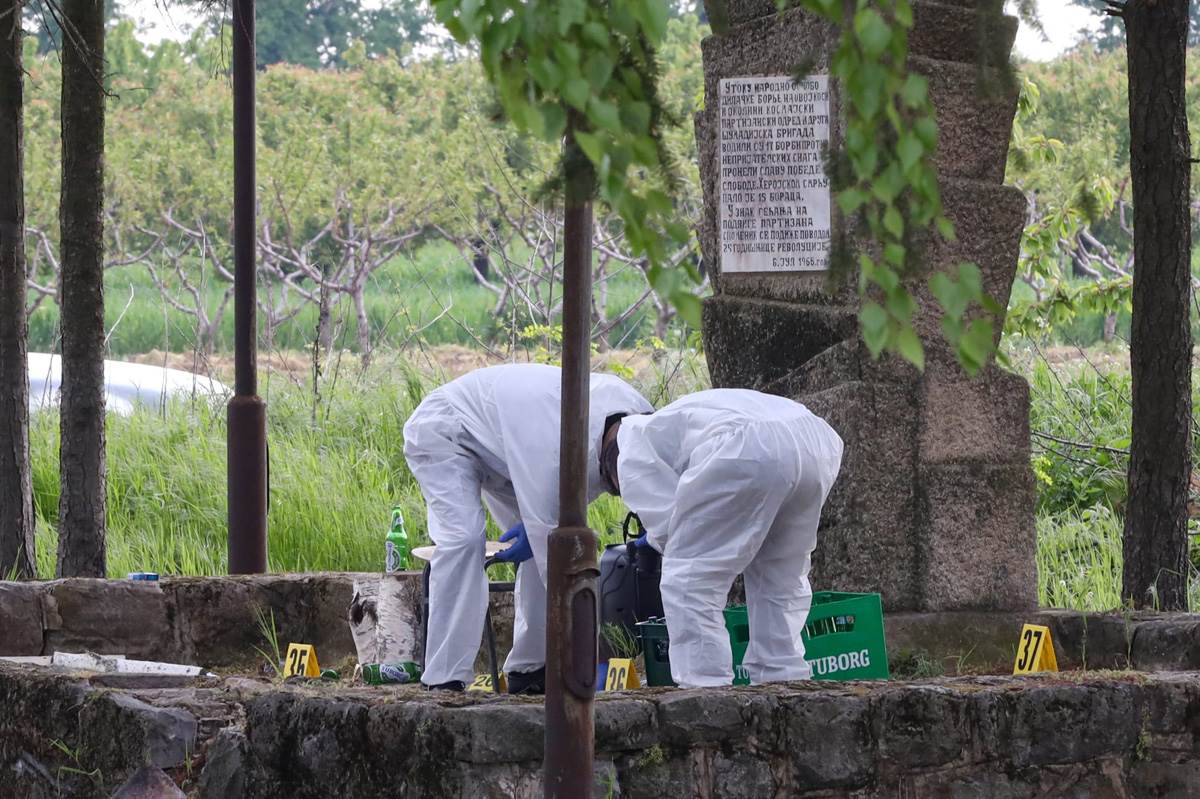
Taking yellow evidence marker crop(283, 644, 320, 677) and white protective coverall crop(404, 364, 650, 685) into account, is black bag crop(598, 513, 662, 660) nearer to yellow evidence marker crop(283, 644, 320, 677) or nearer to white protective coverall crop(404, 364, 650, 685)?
white protective coverall crop(404, 364, 650, 685)

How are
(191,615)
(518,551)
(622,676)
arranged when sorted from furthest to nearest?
(191,615) → (518,551) → (622,676)

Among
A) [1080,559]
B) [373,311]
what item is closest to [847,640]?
[1080,559]

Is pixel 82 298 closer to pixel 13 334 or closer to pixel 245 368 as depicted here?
pixel 13 334

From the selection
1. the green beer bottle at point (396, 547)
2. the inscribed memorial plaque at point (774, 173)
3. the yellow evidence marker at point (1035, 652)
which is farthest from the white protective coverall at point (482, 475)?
the yellow evidence marker at point (1035, 652)

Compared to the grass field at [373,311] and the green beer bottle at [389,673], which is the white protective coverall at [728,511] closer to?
the green beer bottle at [389,673]

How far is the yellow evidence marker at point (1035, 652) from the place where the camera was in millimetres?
5984

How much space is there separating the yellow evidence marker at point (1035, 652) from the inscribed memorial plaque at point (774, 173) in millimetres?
1693

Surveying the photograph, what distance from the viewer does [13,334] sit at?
317 inches

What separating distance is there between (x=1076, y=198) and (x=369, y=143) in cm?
1778

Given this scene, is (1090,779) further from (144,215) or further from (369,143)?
(144,215)

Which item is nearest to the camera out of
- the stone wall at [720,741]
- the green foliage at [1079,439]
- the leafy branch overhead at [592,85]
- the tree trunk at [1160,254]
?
the leafy branch overhead at [592,85]

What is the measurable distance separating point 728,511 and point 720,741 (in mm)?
1210

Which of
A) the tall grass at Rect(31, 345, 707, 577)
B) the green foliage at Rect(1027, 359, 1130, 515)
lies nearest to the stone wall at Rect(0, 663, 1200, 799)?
the tall grass at Rect(31, 345, 707, 577)

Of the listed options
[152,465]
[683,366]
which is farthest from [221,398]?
[683,366]
